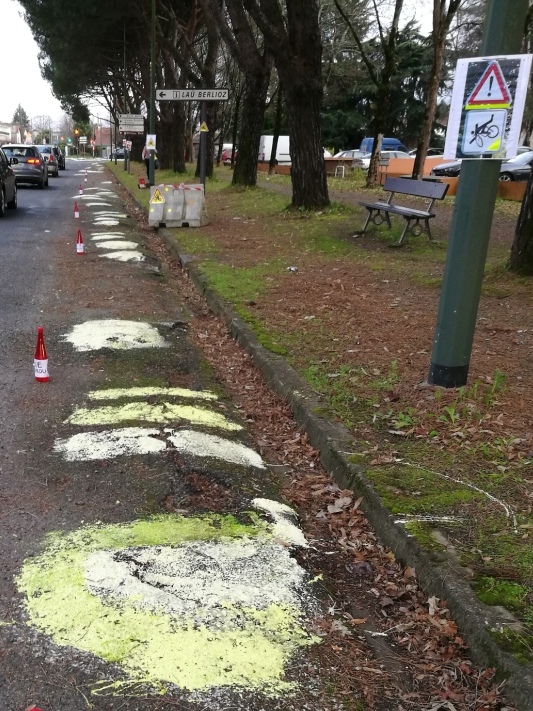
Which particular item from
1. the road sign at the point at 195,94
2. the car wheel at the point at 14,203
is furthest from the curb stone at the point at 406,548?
the car wheel at the point at 14,203

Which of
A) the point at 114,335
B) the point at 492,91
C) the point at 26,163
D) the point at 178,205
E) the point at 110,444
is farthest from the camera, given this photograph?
the point at 26,163

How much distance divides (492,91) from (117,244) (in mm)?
9856

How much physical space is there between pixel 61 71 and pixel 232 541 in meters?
46.7

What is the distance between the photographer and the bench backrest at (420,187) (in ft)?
36.5

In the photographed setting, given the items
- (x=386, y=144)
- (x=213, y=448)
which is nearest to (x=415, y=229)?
(x=213, y=448)

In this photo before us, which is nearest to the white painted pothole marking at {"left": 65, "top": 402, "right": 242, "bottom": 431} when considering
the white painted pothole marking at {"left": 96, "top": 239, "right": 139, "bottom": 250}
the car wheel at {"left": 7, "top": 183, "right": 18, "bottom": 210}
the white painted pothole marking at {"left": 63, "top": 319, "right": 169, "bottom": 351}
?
the white painted pothole marking at {"left": 63, "top": 319, "right": 169, "bottom": 351}

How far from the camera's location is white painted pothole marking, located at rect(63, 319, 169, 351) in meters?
6.55

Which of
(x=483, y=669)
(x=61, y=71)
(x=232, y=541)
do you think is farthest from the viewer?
(x=61, y=71)

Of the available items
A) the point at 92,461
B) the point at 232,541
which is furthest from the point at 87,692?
the point at 92,461

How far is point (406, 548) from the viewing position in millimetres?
3182

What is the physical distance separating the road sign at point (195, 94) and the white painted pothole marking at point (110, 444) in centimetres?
1290

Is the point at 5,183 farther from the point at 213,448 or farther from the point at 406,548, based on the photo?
the point at 406,548

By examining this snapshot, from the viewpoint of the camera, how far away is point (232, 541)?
3.31 metres

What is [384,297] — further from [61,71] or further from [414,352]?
[61,71]
